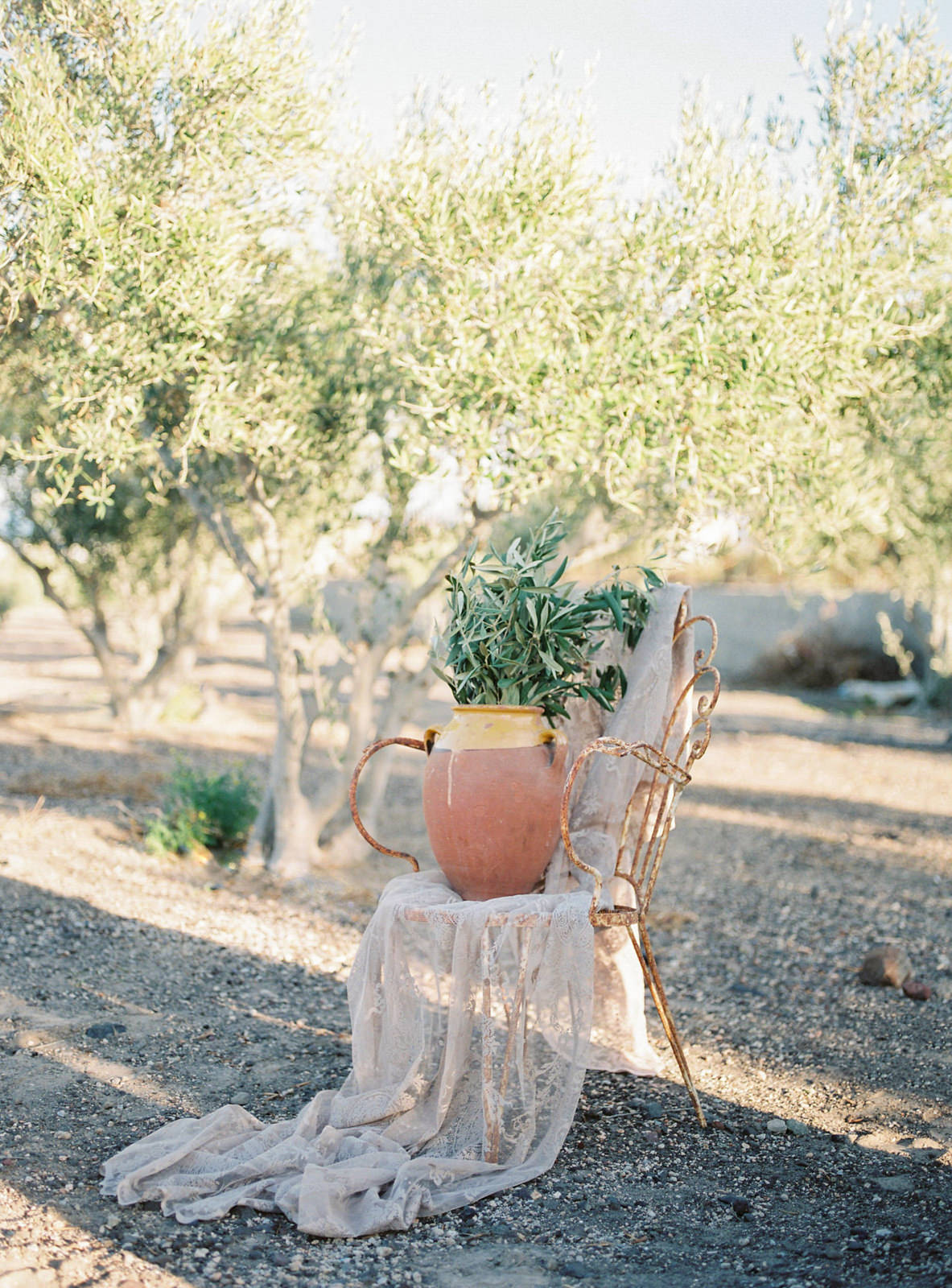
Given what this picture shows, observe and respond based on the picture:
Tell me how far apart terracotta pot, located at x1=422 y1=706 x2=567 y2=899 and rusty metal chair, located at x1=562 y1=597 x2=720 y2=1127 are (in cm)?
13

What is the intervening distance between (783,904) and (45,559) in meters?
10.0

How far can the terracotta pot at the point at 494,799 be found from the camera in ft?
12.6

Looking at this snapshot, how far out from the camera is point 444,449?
6.14 m

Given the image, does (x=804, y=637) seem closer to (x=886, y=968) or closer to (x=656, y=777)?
(x=886, y=968)

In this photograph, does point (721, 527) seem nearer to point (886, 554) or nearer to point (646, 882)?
point (646, 882)

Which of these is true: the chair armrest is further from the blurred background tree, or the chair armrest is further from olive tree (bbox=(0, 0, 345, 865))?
olive tree (bbox=(0, 0, 345, 865))

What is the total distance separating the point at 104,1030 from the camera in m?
4.54

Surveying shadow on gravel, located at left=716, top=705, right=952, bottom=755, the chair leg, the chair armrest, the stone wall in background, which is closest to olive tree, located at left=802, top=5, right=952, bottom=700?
the chair armrest

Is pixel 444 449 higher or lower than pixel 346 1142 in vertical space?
higher

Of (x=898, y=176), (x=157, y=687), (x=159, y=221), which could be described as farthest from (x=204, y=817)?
(x=157, y=687)

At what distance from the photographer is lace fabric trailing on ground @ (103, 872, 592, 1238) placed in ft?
10.7

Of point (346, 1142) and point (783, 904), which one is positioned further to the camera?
point (783, 904)

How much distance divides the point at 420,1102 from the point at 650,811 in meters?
1.29

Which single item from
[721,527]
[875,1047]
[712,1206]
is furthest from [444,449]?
[712,1206]
